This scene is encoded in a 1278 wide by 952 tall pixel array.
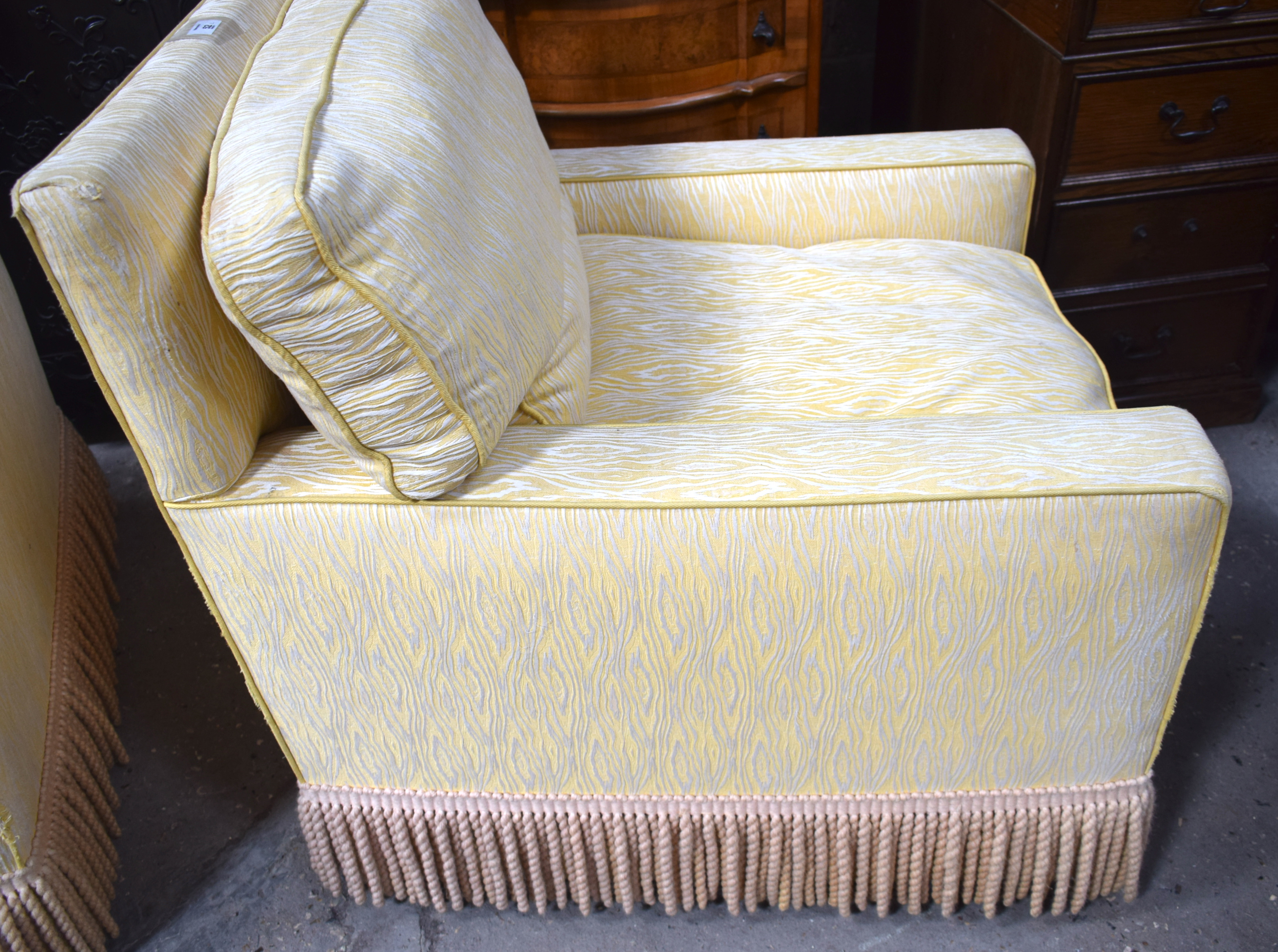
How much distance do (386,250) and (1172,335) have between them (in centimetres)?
138

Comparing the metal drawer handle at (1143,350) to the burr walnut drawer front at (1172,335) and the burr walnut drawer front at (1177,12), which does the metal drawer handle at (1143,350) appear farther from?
the burr walnut drawer front at (1177,12)

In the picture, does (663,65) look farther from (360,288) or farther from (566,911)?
(566,911)

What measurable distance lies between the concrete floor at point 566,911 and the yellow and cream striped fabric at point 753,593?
225mm

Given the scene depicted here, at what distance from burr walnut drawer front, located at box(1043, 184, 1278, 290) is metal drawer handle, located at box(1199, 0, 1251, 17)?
9.7 inches

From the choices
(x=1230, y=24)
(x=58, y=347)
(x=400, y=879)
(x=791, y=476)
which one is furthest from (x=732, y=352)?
(x=58, y=347)

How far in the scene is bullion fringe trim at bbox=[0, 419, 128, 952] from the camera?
93 centimetres

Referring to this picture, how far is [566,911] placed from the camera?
105cm

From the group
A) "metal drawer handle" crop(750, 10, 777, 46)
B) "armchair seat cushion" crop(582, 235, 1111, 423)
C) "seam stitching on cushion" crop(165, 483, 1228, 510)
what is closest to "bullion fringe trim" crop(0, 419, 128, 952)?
"seam stitching on cushion" crop(165, 483, 1228, 510)

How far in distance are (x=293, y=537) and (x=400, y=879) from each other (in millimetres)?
451

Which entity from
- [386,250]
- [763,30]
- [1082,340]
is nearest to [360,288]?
[386,250]

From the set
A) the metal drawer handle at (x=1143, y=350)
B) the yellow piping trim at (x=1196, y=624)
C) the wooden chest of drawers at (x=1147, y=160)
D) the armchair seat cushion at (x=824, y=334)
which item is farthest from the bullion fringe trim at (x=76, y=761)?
the metal drawer handle at (x=1143, y=350)

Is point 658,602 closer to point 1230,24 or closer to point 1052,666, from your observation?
point 1052,666

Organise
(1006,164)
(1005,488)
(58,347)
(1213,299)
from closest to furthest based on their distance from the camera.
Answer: (1005,488) < (1006,164) < (1213,299) < (58,347)

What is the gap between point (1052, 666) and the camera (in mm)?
817
